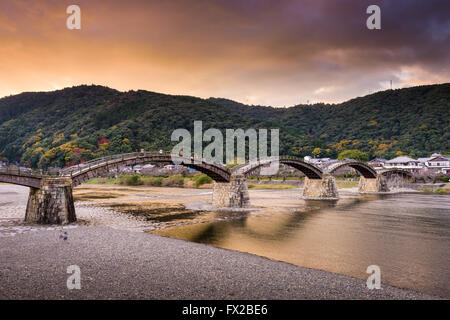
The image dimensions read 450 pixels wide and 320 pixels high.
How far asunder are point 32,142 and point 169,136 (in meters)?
61.1

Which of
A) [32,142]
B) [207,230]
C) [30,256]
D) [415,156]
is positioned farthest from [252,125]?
[30,256]

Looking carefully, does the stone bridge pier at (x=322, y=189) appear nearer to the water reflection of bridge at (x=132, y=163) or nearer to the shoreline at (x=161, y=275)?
the water reflection of bridge at (x=132, y=163)

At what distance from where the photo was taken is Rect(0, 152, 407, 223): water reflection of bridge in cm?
2238

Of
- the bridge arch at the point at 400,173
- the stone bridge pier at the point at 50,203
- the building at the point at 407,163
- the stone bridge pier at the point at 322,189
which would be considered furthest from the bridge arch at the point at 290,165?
the building at the point at 407,163

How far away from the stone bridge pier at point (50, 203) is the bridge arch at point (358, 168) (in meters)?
42.4

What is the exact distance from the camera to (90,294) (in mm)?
9188

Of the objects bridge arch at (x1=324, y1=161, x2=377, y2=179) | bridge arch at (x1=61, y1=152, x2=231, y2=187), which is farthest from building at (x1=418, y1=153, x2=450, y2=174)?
bridge arch at (x1=61, y1=152, x2=231, y2=187)

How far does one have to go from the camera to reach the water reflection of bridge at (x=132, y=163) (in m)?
22.4

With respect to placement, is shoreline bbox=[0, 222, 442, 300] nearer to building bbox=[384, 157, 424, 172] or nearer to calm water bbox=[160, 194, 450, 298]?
calm water bbox=[160, 194, 450, 298]

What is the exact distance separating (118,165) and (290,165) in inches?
1128

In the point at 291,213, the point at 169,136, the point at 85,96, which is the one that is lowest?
the point at 291,213

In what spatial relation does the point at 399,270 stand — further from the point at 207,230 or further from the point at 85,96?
the point at 85,96

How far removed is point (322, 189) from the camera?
50.9 meters

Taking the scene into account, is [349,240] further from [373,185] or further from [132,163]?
[373,185]
